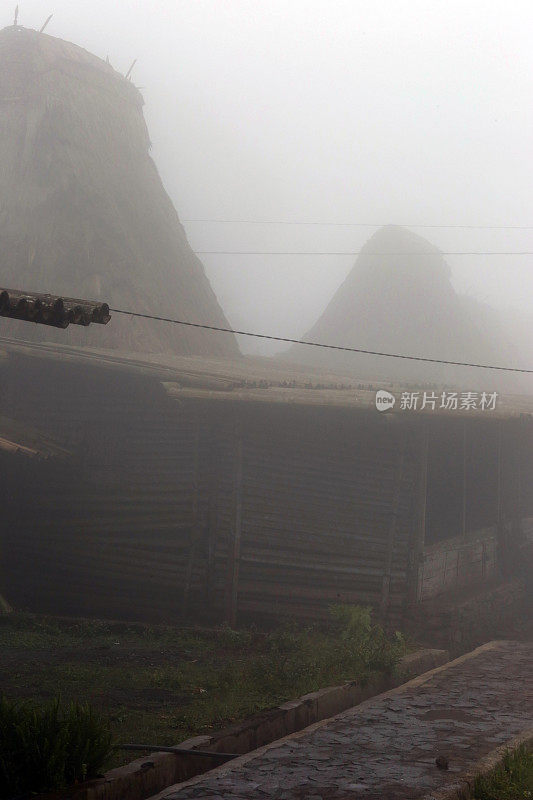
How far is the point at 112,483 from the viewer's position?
1229cm

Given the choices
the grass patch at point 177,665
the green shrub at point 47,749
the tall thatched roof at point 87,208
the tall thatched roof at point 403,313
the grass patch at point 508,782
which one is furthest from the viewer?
the tall thatched roof at point 403,313

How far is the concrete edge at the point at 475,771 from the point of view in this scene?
203 inches

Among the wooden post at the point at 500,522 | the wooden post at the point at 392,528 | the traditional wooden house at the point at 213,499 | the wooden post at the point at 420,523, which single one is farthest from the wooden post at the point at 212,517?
the wooden post at the point at 500,522

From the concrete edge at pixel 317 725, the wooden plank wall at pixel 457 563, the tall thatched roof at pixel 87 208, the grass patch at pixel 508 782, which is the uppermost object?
the tall thatched roof at pixel 87 208

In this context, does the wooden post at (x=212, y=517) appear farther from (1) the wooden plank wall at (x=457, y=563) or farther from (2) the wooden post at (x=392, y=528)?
(1) the wooden plank wall at (x=457, y=563)

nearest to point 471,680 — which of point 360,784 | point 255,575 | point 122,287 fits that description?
point 255,575

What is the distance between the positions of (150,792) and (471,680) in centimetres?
495

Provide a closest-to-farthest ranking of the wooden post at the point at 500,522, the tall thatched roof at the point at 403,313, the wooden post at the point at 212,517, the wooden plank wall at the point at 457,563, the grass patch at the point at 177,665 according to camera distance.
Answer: the grass patch at the point at 177,665
the wooden post at the point at 212,517
the wooden plank wall at the point at 457,563
the wooden post at the point at 500,522
the tall thatched roof at the point at 403,313

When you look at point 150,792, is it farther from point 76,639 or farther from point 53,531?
point 53,531

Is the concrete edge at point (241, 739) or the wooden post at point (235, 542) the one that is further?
the wooden post at point (235, 542)

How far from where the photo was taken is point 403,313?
133 feet

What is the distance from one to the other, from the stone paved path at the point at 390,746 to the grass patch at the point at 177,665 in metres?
0.62

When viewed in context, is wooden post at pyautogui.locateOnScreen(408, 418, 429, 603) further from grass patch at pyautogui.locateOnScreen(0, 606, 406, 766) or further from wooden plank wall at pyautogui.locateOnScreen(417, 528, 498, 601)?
grass patch at pyautogui.locateOnScreen(0, 606, 406, 766)

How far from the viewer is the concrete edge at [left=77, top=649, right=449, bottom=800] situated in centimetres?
511
